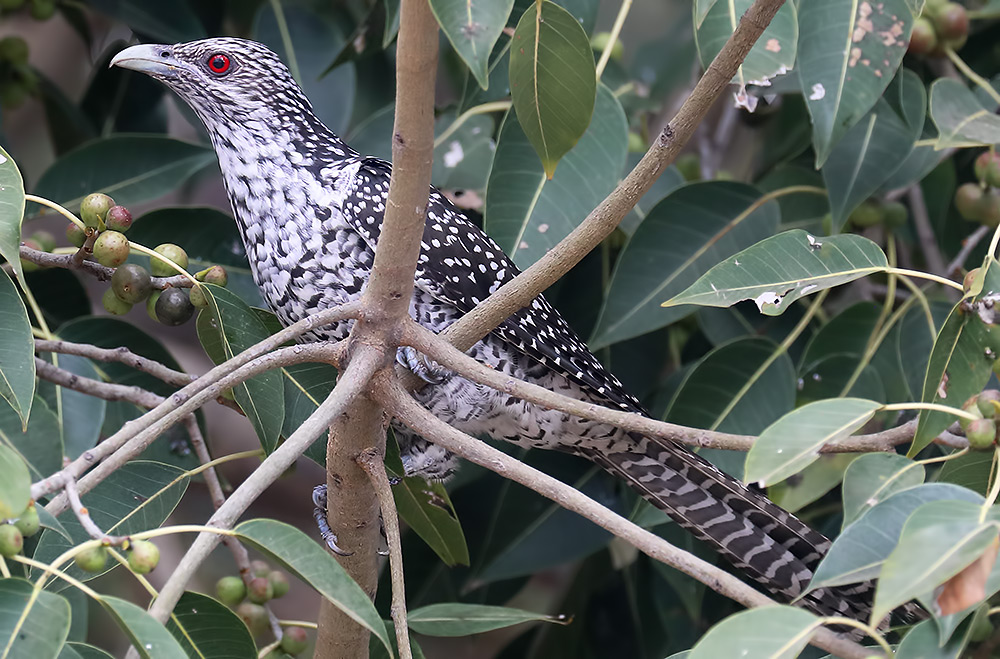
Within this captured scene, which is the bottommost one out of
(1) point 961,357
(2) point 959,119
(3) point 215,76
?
(1) point 961,357

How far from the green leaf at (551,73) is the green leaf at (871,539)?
75 cm

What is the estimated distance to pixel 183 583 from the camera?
1.21 meters

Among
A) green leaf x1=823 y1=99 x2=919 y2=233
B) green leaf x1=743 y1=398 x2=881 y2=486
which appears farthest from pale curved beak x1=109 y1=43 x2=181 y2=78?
green leaf x1=743 y1=398 x2=881 y2=486

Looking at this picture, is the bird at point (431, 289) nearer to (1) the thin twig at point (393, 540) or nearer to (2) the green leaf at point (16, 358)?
(1) the thin twig at point (393, 540)

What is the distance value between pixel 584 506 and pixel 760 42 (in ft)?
3.89

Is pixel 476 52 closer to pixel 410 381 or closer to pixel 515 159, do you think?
pixel 410 381

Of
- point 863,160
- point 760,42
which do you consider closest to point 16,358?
point 760,42

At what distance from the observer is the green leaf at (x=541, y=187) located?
2381mm

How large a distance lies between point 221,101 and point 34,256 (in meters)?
0.79

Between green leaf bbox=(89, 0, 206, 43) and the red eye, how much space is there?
0.73 metres

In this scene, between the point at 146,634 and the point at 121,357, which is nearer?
the point at 146,634

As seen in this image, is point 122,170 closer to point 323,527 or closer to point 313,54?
point 313,54

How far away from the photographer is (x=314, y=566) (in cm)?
126

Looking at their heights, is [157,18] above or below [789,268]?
above
